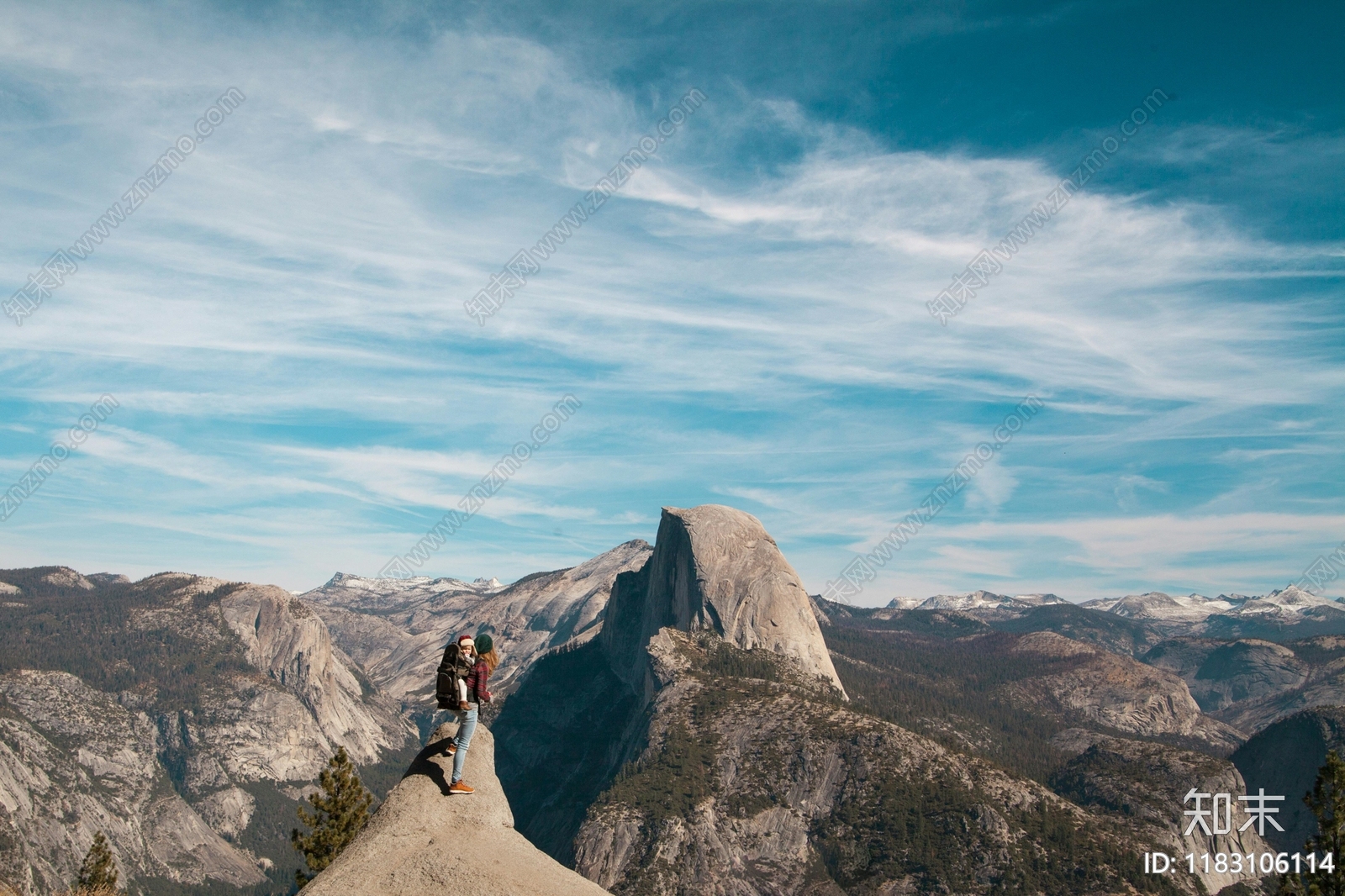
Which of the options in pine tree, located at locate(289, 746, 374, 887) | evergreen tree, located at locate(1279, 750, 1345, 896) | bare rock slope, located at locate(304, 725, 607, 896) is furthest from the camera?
pine tree, located at locate(289, 746, 374, 887)

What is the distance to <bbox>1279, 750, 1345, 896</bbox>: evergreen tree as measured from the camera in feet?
200

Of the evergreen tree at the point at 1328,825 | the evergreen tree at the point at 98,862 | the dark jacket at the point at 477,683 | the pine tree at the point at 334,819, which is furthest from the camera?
the evergreen tree at the point at 98,862

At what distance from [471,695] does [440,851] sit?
368 centimetres

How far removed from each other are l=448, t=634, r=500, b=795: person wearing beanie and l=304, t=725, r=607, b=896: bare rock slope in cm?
55

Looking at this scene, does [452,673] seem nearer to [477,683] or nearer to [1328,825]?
[477,683]

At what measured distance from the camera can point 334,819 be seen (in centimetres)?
6794

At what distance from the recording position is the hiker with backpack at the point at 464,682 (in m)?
23.0

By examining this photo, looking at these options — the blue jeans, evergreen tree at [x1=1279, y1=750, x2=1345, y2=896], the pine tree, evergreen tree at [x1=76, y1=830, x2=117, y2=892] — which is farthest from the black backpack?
evergreen tree at [x1=1279, y1=750, x2=1345, y2=896]

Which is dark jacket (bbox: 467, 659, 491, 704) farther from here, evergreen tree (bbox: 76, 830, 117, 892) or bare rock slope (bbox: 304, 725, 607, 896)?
evergreen tree (bbox: 76, 830, 117, 892)

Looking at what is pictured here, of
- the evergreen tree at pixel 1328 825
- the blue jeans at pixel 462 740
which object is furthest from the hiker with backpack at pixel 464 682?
Result: the evergreen tree at pixel 1328 825

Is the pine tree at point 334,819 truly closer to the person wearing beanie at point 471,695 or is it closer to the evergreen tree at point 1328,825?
the person wearing beanie at point 471,695

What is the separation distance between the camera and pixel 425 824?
895 inches

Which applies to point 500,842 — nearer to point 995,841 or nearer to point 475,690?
point 475,690

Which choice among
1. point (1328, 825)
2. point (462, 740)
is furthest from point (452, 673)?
point (1328, 825)
